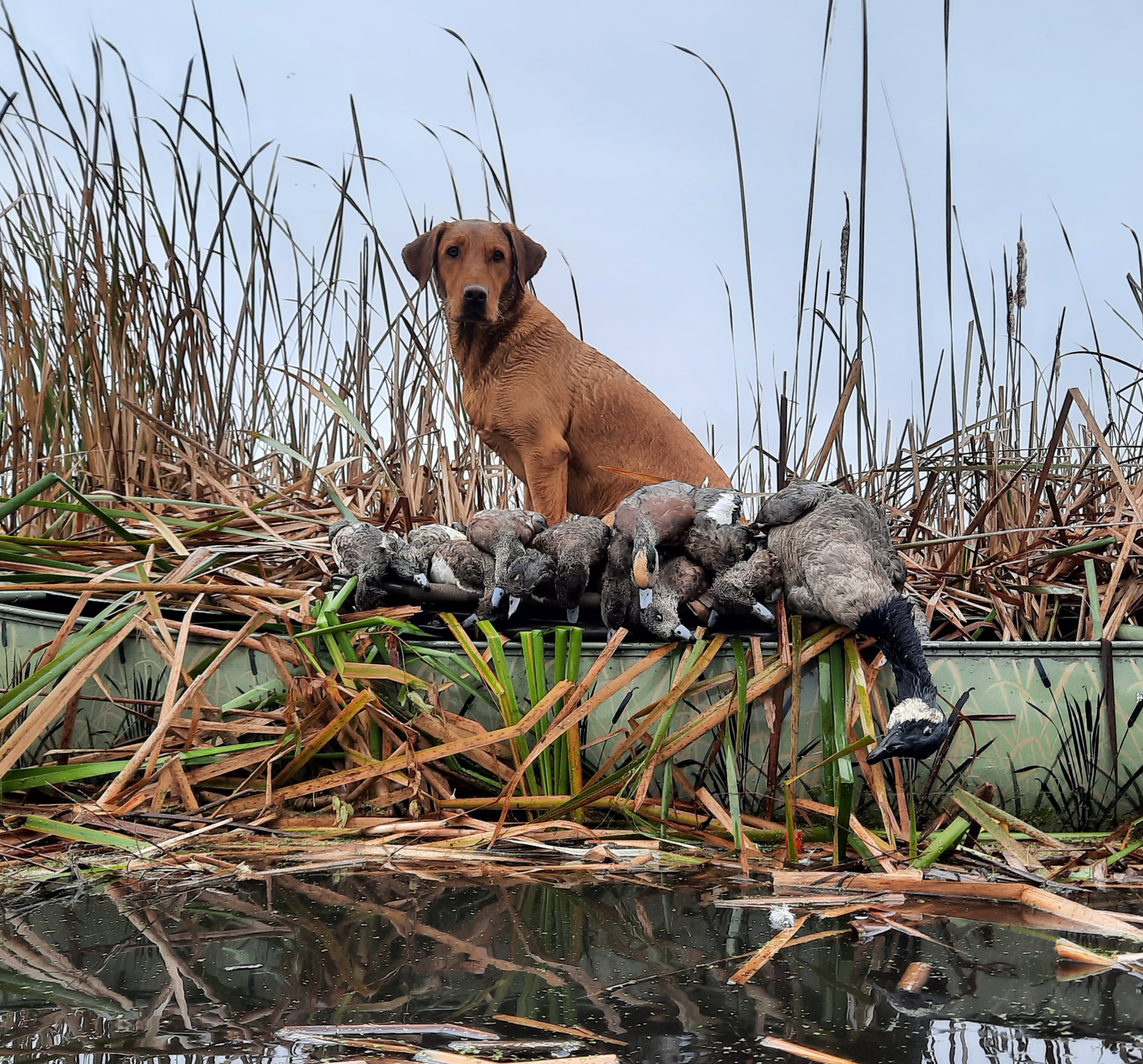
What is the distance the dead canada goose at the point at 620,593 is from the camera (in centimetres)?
203

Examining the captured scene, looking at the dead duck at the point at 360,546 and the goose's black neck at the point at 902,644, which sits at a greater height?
the dead duck at the point at 360,546

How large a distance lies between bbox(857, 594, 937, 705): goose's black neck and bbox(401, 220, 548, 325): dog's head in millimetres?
1656

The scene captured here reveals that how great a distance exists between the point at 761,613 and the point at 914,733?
37 cm

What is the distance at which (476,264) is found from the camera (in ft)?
9.97

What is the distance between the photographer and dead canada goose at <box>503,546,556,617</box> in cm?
207

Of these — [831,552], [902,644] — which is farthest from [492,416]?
[902,644]

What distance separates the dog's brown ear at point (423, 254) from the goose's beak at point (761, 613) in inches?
66.2

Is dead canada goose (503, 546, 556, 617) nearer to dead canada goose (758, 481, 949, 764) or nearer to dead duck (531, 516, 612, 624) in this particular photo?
dead duck (531, 516, 612, 624)

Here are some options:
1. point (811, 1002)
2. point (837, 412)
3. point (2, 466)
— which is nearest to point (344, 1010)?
point (811, 1002)

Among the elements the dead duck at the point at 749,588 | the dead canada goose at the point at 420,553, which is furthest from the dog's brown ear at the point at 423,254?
the dead duck at the point at 749,588

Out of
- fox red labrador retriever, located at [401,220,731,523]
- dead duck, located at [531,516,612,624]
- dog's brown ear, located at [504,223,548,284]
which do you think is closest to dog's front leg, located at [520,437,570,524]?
fox red labrador retriever, located at [401,220,731,523]

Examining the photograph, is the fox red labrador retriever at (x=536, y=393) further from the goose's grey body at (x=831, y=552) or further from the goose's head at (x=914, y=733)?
the goose's head at (x=914, y=733)

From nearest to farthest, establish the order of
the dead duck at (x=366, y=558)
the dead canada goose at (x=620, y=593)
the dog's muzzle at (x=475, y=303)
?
the dead canada goose at (x=620, y=593) → the dead duck at (x=366, y=558) → the dog's muzzle at (x=475, y=303)

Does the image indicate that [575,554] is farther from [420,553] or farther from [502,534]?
[420,553]
